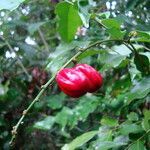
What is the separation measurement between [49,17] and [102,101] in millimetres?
1211

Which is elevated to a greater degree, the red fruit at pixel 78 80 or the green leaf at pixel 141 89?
the red fruit at pixel 78 80

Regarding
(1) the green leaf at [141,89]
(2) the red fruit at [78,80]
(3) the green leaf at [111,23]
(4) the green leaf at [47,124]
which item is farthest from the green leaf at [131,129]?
(4) the green leaf at [47,124]

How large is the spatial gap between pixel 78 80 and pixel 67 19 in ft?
0.49

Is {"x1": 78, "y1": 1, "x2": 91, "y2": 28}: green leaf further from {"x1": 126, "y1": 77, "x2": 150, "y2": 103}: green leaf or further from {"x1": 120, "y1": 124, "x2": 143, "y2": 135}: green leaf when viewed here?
{"x1": 120, "y1": 124, "x2": 143, "y2": 135}: green leaf

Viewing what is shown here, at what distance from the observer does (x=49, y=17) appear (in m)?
3.13

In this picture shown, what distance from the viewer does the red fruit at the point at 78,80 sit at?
3.62 feet

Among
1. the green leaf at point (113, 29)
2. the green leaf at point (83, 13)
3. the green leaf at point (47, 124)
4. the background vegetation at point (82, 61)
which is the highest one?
the green leaf at point (83, 13)

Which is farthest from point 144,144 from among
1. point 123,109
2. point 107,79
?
point 107,79

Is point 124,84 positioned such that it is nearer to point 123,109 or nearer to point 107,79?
point 123,109

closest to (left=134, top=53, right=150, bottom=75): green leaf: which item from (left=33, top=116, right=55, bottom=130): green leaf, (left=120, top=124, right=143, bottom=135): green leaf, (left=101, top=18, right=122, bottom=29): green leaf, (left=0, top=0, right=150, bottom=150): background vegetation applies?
(left=0, top=0, right=150, bottom=150): background vegetation

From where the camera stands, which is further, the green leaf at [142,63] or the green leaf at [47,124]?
the green leaf at [47,124]

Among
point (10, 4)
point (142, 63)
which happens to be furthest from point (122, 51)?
point (10, 4)

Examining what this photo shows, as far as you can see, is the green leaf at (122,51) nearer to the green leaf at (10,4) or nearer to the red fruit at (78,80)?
the red fruit at (78,80)

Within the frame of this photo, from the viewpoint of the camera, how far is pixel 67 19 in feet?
3.67
